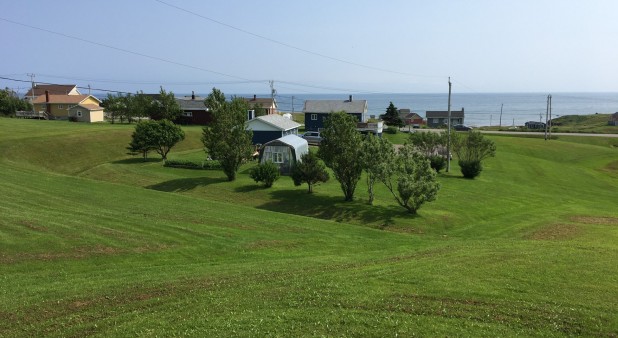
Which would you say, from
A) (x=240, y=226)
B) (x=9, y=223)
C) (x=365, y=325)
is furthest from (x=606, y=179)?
(x=9, y=223)

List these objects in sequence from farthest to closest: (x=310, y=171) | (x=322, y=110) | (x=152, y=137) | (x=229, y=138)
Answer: (x=322, y=110), (x=152, y=137), (x=229, y=138), (x=310, y=171)

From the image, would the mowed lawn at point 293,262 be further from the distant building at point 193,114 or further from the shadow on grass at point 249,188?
the distant building at point 193,114

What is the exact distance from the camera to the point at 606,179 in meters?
53.0

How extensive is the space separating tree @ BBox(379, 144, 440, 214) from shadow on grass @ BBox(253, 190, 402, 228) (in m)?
0.99

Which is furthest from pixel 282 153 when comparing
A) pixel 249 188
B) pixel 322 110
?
pixel 322 110

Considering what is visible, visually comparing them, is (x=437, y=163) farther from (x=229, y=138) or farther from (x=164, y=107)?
(x=164, y=107)

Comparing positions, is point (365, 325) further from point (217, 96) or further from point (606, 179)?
point (606, 179)

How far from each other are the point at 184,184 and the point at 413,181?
62.0 feet

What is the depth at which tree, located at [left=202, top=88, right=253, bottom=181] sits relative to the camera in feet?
130

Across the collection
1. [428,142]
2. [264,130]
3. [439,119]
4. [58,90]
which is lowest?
[428,142]

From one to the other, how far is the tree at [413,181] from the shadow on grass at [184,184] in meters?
15.2

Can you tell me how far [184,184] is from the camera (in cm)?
3866

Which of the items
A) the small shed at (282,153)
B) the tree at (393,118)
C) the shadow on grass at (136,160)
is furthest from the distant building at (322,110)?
the shadow on grass at (136,160)

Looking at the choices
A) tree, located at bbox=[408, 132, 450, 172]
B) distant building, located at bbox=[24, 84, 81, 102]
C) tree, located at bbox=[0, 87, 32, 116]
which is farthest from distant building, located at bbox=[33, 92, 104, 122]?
tree, located at bbox=[408, 132, 450, 172]
